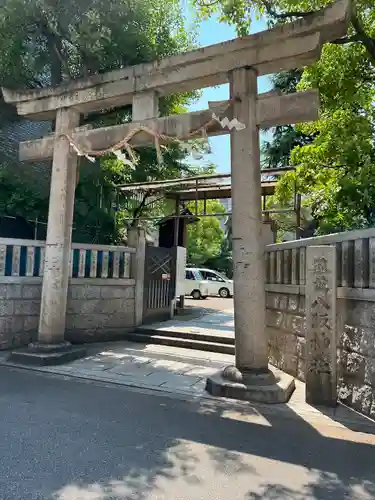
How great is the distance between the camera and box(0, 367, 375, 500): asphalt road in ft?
9.23

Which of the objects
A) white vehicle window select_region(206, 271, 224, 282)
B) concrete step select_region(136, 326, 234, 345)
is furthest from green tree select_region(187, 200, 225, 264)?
concrete step select_region(136, 326, 234, 345)

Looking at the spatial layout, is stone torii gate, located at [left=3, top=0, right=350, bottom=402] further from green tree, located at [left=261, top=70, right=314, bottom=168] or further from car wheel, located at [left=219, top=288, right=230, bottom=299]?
car wheel, located at [left=219, top=288, right=230, bottom=299]

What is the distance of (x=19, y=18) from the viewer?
8375 mm

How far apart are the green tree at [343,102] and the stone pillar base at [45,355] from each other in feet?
19.3

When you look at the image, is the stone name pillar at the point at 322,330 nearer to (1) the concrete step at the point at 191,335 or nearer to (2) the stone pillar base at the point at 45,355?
(1) the concrete step at the point at 191,335

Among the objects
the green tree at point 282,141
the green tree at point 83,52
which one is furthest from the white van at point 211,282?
the green tree at point 83,52

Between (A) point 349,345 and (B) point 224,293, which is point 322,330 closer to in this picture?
(A) point 349,345

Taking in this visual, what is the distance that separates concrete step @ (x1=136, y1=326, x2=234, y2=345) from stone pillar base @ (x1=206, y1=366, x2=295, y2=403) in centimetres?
279

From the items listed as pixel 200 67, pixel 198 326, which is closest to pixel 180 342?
pixel 198 326

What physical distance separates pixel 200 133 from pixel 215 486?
447 centimetres

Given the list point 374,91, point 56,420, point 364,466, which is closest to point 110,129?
point 56,420

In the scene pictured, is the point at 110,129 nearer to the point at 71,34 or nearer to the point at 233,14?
the point at 233,14

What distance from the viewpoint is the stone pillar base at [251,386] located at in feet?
15.8

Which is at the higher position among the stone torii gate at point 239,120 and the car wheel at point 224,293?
the stone torii gate at point 239,120
